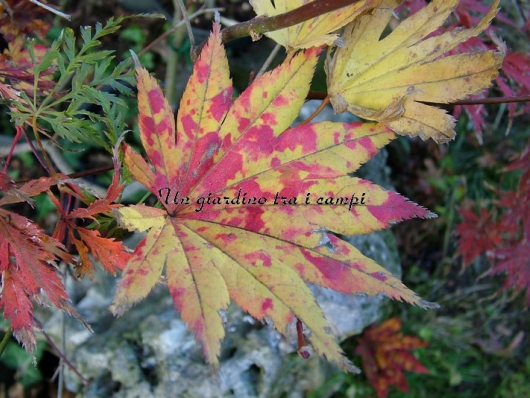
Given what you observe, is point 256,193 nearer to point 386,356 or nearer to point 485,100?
point 485,100

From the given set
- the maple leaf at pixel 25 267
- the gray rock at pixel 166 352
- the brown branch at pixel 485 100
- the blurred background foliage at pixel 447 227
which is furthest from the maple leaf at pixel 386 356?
the maple leaf at pixel 25 267

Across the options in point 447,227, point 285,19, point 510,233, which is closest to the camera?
point 285,19

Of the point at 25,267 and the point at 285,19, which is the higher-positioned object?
the point at 285,19

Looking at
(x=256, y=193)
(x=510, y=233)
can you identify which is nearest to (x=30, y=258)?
(x=256, y=193)

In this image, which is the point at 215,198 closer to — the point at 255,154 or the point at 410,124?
the point at 255,154

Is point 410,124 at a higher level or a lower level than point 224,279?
higher

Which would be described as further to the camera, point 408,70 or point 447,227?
point 447,227

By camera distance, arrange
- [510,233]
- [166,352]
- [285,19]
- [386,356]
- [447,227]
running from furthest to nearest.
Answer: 1. [447,227]
2. [386,356]
3. [510,233]
4. [166,352]
5. [285,19]

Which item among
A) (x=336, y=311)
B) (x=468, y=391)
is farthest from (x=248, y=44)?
(x=468, y=391)

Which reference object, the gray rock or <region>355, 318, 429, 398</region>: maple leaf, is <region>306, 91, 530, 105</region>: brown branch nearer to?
the gray rock
